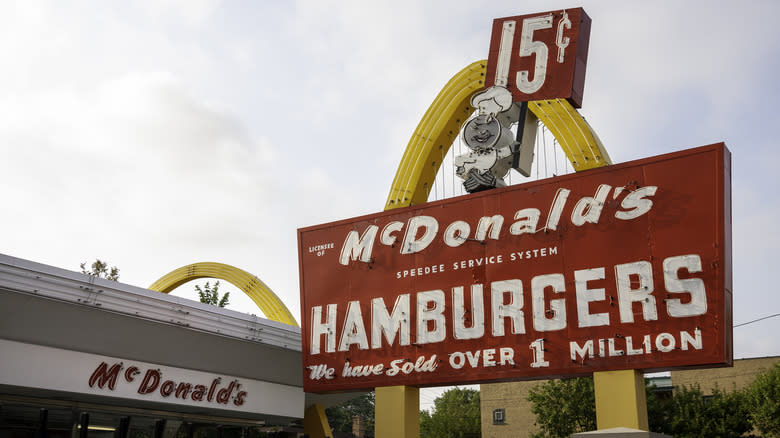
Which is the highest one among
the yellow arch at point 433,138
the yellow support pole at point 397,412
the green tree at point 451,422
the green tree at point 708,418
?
the yellow arch at point 433,138

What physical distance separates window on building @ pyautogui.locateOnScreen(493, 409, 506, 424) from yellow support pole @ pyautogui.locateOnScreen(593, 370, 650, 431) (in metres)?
34.4

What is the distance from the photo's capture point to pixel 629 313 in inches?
627

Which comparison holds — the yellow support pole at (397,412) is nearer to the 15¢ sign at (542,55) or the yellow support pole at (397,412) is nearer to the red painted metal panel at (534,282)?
the red painted metal panel at (534,282)

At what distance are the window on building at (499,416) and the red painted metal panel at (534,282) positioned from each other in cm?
3116

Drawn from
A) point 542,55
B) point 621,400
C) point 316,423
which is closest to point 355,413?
point 316,423

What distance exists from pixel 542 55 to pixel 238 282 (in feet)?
58.6

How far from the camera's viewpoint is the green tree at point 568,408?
3503 centimetres

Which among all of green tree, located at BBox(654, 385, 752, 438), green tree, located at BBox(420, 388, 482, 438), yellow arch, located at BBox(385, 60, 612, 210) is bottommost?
green tree, located at BBox(420, 388, 482, 438)

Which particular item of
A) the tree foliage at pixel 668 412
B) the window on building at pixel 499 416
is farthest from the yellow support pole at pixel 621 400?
the window on building at pixel 499 416

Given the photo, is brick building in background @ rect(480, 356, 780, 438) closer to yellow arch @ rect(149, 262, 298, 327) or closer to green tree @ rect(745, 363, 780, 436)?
green tree @ rect(745, 363, 780, 436)

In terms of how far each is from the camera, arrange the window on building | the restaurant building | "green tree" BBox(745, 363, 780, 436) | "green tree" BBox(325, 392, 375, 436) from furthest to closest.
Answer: "green tree" BBox(325, 392, 375, 436) < the window on building < "green tree" BBox(745, 363, 780, 436) < the restaurant building

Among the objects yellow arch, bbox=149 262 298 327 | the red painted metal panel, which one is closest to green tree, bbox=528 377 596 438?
yellow arch, bbox=149 262 298 327

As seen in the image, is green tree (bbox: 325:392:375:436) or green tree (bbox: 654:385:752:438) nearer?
green tree (bbox: 654:385:752:438)

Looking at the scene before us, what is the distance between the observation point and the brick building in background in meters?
44.2
